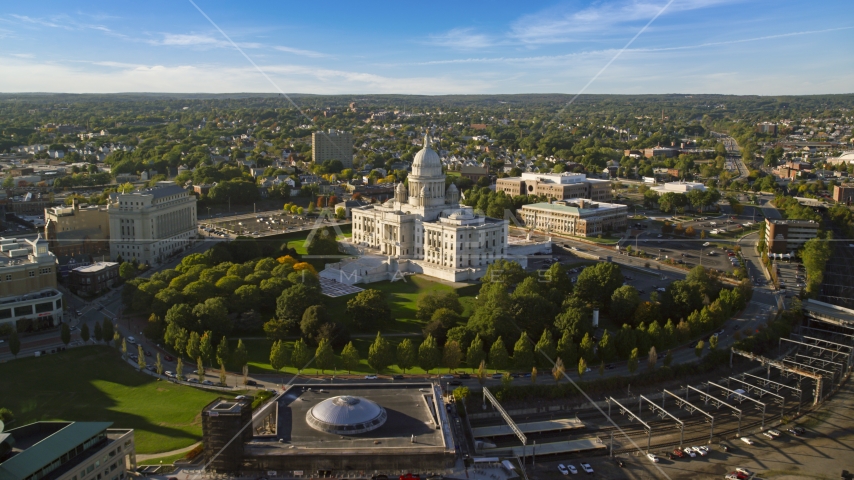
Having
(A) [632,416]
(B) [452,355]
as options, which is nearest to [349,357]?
(B) [452,355]

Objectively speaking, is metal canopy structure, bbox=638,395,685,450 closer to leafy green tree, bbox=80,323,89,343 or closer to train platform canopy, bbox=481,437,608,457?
train platform canopy, bbox=481,437,608,457

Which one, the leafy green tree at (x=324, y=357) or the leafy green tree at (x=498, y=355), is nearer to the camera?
the leafy green tree at (x=324, y=357)

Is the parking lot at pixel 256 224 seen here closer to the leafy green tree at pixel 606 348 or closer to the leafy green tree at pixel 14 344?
the leafy green tree at pixel 14 344

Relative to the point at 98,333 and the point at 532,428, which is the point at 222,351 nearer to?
the point at 98,333

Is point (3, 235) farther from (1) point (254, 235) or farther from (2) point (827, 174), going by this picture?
(2) point (827, 174)

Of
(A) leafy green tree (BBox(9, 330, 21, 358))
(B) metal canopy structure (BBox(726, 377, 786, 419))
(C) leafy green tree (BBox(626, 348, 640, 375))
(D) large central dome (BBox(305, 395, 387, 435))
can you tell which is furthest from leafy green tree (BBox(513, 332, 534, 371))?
(A) leafy green tree (BBox(9, 330, 21, 358))

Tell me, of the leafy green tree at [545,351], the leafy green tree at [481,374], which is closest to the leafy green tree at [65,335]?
the leafy green tree at [481,374]
